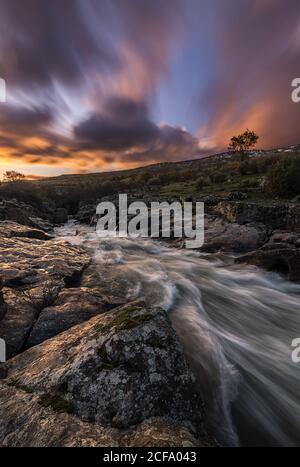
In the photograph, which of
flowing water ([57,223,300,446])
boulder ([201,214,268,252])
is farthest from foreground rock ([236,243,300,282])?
boulder ([201,214,268,252])

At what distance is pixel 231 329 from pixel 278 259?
5295 mm

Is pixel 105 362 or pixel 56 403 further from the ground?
pixel 105 362

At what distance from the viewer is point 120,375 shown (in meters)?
3.79

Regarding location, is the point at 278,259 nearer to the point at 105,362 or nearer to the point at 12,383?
the point at 105,362

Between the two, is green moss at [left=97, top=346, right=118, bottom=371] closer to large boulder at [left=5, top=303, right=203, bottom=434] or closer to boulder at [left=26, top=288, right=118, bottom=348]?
large boulder at [left=5, top=303, right=203, bottom=434]

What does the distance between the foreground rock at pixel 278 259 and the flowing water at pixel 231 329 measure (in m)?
0.35

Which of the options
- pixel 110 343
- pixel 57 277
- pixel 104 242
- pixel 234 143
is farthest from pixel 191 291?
pixel 234 143

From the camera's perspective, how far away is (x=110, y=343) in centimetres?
421

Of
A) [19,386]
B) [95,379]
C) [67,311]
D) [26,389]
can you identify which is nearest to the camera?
[95,379]

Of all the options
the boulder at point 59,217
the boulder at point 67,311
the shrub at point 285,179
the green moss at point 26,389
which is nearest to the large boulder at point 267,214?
the shrub at point 285,179

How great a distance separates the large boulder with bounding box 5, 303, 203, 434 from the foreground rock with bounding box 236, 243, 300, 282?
27.8ft

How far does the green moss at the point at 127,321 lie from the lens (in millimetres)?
4414

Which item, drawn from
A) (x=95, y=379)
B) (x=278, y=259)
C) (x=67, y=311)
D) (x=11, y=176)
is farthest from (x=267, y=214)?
(x=11, y=176)
